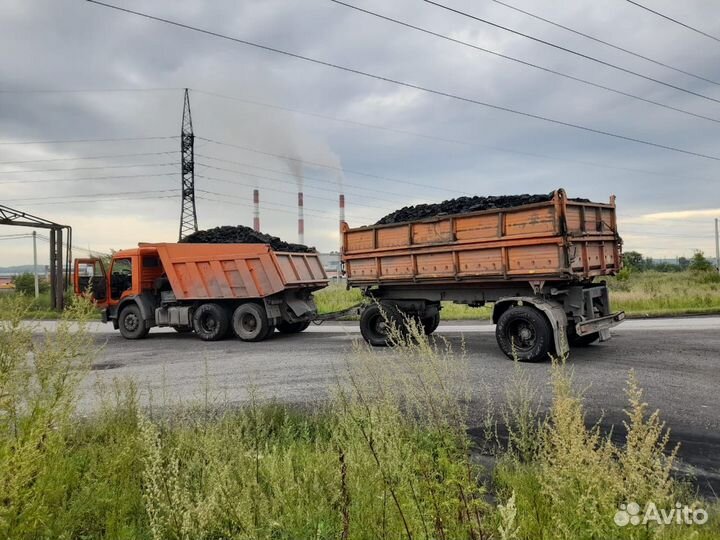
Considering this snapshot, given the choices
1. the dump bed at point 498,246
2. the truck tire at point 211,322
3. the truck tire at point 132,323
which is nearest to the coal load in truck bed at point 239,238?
the truck tire at point 211,322

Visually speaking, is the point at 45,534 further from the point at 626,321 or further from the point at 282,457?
the point at 626,321

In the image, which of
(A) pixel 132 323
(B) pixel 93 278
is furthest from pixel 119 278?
(A) pixel 132 323

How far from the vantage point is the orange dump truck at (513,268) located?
7902mm

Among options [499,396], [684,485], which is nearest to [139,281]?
[499,396]

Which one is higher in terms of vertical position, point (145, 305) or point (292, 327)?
point (145, 305)

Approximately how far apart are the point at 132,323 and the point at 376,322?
6.93 m

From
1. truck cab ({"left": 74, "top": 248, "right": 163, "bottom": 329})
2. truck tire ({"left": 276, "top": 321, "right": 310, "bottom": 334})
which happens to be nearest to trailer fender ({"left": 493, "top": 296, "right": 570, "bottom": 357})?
truck tire ({"left": 276, "top": 321, "right": 310, "bottom": 334})

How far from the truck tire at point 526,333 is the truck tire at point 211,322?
21.9ft

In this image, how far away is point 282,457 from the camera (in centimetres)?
383

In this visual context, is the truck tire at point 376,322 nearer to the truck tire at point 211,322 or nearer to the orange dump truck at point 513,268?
the orange dump truck at point 513,268

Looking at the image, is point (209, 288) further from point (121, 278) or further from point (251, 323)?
point (121, 278)

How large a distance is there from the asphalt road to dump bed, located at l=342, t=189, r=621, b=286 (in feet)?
4.54

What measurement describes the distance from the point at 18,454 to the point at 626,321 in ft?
48.0

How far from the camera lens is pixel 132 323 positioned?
43.5 ft
